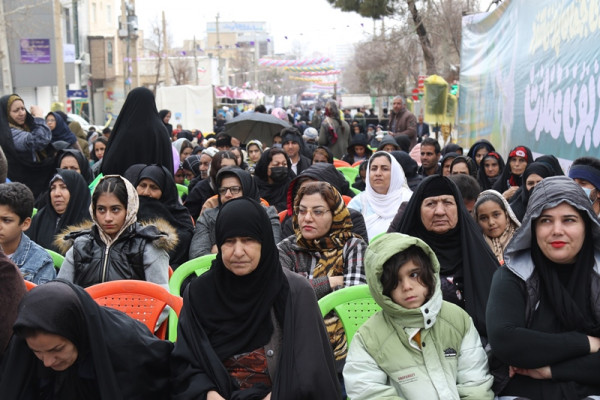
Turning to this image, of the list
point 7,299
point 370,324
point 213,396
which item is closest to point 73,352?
point 7,299

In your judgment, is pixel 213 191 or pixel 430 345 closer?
pixel 430 345

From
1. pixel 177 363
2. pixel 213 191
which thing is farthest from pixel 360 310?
pixel 213 191

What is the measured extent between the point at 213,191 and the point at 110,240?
109 inches

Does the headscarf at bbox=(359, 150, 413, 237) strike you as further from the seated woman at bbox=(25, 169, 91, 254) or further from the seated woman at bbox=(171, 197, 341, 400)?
the seated woman at bbox=(171, 197, 341, 400)

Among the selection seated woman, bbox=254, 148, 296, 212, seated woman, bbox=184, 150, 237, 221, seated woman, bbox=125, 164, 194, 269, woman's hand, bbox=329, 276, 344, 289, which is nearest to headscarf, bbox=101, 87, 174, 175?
seated woman, bbox=184, 150, 237, 221

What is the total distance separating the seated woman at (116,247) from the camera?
432 centimetres

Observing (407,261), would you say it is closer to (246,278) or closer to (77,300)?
(246,278)

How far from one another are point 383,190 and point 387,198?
3.2 inches

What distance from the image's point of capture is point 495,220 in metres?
4.81

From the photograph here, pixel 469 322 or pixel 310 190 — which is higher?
pixel 310 190

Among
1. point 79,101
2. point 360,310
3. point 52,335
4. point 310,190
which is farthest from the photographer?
point 79,101

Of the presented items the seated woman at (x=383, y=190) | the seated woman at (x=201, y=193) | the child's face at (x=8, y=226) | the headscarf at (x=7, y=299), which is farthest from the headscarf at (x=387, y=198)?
the headscarf at (x=7, y=299)

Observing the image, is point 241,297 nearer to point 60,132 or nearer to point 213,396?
point 213,396

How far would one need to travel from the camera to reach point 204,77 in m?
75.2
